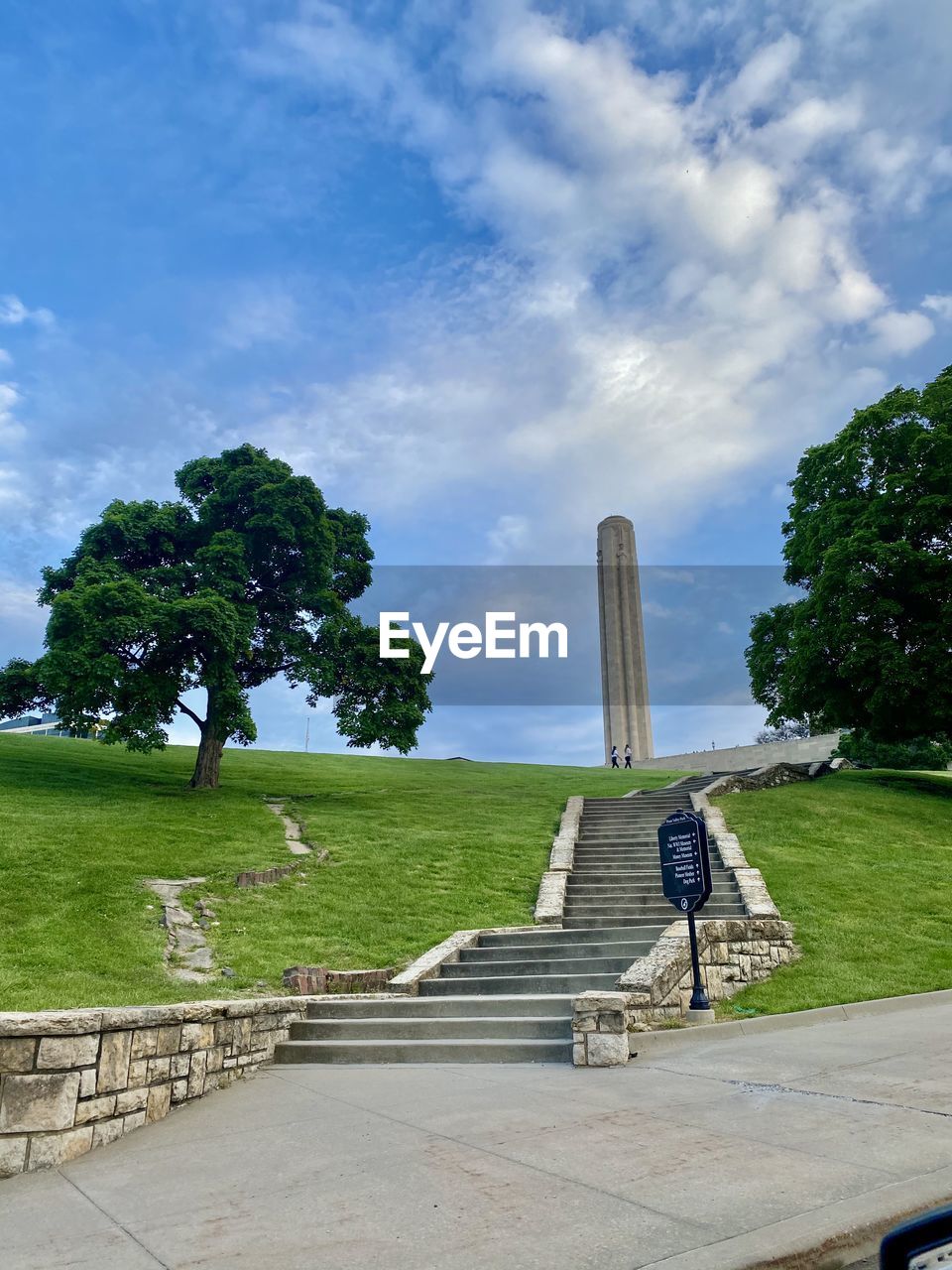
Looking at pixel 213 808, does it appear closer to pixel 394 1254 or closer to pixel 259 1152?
pixel 259 1152

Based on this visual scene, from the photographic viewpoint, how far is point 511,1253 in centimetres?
342

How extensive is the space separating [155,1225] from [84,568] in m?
22.4

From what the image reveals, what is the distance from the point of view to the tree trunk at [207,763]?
24344 mm

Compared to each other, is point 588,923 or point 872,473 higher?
point 872,473

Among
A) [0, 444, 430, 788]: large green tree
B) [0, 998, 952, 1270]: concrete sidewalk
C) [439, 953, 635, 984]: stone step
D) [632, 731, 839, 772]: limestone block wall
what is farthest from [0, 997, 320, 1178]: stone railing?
[632, 731, 839, 772]: limestone block wall

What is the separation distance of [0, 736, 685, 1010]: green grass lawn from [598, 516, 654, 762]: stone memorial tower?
36335 millimetres

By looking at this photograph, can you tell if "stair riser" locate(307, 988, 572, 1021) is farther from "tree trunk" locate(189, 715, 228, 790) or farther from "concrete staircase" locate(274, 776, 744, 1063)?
"tree trunk" locate(189, 715, 228, 790)

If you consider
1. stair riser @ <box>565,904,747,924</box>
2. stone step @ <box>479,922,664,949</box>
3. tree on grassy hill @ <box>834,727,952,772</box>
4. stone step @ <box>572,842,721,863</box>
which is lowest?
stone step @ <box>479,922,664,949</box>

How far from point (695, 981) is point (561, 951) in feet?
7.73

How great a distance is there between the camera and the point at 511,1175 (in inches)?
173

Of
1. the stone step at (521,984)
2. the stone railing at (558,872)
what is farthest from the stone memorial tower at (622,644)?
the stone step at (521,984)

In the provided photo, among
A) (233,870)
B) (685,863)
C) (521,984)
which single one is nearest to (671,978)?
(685,863)

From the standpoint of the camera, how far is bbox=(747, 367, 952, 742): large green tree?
25203 millimetres

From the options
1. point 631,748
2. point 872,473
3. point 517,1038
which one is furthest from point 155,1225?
point 631,748
